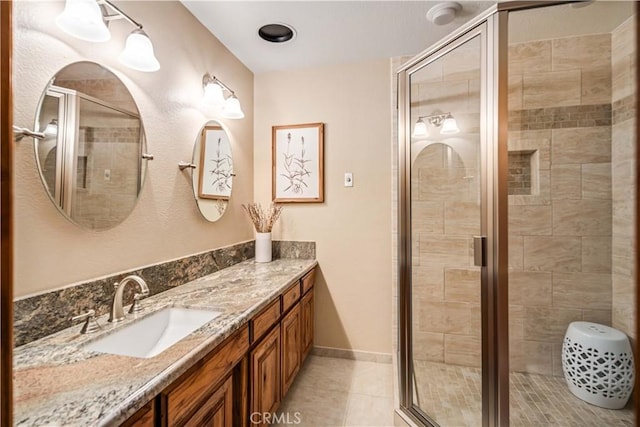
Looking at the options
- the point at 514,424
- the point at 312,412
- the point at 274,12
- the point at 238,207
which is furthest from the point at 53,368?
the point at 514,424

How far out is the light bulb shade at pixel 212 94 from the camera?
6.04 feet

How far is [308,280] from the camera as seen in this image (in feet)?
7.31

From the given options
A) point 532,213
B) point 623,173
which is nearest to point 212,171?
point 532,213

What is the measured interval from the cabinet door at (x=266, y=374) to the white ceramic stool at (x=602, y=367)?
1892 millimetres

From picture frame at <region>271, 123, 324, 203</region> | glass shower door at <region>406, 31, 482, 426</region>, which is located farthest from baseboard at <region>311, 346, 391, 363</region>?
picture frame at <region>271, 123, 324, 203</region>

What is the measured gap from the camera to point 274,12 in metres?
1.75

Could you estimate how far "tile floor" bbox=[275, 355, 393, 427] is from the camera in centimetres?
172

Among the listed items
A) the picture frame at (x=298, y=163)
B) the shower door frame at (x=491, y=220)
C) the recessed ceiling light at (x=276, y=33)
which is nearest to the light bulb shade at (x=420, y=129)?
the shower door frame at (x=491, y=220)

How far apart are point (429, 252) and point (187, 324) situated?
1688 mm

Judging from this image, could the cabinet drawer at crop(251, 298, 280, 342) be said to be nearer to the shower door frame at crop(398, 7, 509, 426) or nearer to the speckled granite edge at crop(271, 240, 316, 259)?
the speckled granite edge at crop(271, 240, 316, 259)

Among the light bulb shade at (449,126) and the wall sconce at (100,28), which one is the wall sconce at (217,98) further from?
the light bulb shade at (449,126)

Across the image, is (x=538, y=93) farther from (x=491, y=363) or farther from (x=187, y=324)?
(x=187, y=324)

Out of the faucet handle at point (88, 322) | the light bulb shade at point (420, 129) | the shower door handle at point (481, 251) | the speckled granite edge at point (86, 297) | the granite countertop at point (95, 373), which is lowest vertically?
the granite countertop at point (95, 373)

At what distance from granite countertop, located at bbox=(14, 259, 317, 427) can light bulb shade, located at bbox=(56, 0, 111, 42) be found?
Answer: 42.5 inches
